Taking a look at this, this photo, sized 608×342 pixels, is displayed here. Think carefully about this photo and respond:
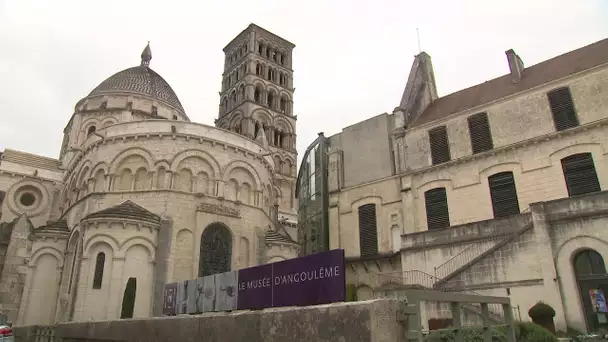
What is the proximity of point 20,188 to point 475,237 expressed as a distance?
38.9 meters

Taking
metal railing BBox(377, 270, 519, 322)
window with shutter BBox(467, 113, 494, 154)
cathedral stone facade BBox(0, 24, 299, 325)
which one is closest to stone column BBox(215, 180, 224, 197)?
cathedral stone facade BBox(0, 24, 299, 325)

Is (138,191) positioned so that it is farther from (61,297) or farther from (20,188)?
(20,188)

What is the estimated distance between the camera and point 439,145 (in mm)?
26219

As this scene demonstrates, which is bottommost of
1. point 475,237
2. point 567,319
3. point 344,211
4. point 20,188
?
point 567,319

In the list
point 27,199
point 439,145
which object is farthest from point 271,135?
point 439,145

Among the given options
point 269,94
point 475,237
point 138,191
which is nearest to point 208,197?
point 138,191

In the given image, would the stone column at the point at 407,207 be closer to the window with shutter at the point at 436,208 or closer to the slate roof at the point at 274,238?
the window with shutter at the point at 436,208

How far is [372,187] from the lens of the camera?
2792cm

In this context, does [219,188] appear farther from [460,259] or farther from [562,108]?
[562,108]

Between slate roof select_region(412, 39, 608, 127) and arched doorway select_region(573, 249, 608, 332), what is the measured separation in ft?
37.5

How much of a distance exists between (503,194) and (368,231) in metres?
8.51

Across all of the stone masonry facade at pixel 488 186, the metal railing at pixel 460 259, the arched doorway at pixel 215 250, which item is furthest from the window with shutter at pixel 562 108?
the arched doorway at pixel 215 250

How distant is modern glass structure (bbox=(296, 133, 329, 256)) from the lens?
98.2 ft

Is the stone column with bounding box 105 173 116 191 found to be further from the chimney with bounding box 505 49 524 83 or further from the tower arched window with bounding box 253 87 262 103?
the tower arched window with bounding box 253 87 262 103
